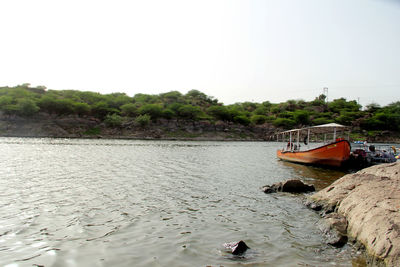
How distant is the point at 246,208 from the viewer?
10.6m

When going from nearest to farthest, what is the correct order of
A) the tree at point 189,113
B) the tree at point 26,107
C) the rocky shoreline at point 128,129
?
1. the rocky shoreline at point 128,129
2. the tree at point 26,107
3. the tree at point 189,113

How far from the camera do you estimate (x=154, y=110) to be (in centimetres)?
8425

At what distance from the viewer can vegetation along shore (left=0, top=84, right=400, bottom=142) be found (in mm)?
67562

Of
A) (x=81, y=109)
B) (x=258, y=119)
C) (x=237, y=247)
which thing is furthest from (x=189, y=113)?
(x=237, y=247)

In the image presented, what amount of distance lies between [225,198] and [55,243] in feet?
23.4

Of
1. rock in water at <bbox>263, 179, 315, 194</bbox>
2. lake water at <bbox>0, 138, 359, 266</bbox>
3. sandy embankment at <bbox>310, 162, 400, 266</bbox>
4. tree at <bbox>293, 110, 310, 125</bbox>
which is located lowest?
lake water at <bbox>0, 138, 359, 266</bbox>

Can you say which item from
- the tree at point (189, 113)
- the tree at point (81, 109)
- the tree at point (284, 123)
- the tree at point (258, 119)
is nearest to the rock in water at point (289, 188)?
the tree at point (81, 109)

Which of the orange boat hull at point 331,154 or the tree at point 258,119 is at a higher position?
the tree at point 258,119

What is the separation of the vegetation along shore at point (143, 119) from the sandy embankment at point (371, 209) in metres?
68.0

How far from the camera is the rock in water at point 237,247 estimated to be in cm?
651

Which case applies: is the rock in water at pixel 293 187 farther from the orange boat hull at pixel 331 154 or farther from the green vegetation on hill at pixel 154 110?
the green vegetation on hill at pixel 154 110

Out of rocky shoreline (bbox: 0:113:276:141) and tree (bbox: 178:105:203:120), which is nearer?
rocky shoreline (bbox: 0:113:276:141)

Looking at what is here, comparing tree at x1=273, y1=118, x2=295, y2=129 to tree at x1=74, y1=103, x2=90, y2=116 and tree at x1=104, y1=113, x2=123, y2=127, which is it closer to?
tree at x1=104, y1=113, x2=123, y2=127

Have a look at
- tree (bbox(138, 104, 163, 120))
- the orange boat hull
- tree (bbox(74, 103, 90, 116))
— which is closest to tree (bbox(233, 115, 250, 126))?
tree (bbox(138, 104, 163, 120))
